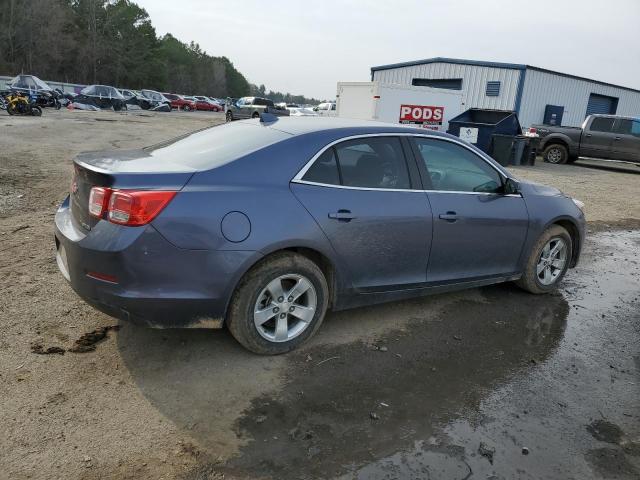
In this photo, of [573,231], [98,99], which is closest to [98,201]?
[573,231]

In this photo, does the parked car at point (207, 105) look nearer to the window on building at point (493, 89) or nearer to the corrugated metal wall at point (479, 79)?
the corrugated metal wall at point (479, 79)

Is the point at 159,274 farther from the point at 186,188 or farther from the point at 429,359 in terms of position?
the point at 429,359

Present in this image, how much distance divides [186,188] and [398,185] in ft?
5.41

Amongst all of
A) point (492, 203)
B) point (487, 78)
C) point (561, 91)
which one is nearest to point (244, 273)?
point (492, 203)

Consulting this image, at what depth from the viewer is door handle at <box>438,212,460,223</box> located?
4.21 m

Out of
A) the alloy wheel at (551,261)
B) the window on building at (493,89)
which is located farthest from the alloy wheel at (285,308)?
the window on building at (493,89)

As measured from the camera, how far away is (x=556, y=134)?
64.3 ft

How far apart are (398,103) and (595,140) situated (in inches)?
293

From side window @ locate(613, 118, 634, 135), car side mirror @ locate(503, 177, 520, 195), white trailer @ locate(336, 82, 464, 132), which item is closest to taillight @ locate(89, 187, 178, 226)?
car side mirror @ locate(503, 177, 520, 195)

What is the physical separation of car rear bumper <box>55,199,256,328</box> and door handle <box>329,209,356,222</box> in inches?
27.2

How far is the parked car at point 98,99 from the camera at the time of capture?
34938 mm

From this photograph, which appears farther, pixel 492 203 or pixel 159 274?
pixel 492 203

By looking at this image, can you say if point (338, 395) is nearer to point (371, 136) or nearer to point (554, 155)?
point (371, 136)

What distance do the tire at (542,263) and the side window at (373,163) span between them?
177 cm
